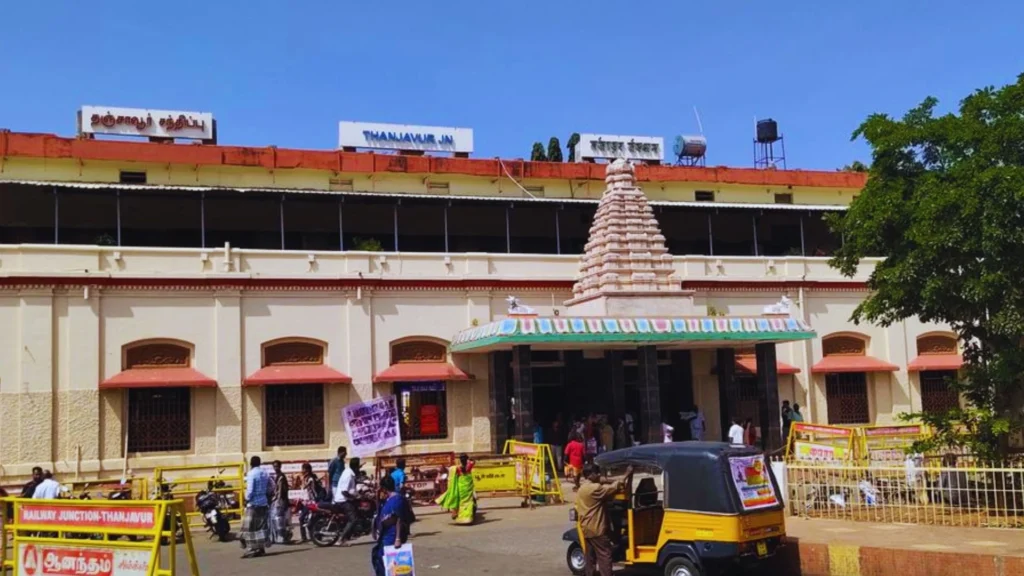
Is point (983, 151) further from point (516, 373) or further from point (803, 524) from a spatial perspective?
point (516, 373)

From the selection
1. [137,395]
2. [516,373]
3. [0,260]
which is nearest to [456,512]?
[516,373]

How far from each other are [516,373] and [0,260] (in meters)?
12.4

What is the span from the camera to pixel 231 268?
2459 centimetres

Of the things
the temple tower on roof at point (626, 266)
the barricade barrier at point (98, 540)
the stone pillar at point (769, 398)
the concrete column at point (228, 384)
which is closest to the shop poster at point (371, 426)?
the concrete column at point (228, 384)

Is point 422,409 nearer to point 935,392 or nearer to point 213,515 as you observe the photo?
point 213,515

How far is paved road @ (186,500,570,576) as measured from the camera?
43.8 ft

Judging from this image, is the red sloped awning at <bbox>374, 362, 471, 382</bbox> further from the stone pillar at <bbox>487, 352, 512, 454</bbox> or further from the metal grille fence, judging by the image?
the metal grille fence

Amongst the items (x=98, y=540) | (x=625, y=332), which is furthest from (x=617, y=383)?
(x=98, y=540)

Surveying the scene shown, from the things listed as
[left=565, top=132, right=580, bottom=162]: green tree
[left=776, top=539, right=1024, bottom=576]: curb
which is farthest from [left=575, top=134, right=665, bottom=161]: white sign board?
[left=776, top=539, right=1024, bottom=576]: curb

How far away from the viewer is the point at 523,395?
23.3 m

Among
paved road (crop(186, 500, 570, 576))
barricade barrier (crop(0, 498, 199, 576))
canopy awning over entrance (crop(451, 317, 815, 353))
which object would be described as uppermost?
canopy awning over entrance (crop(451, 317, 815, 353))

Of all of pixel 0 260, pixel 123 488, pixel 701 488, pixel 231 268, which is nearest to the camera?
pixel 701 488

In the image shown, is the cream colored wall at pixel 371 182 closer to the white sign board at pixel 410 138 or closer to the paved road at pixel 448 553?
the white sign board at pixel 410 138

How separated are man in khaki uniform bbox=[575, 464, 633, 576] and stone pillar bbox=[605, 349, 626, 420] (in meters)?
13.9
